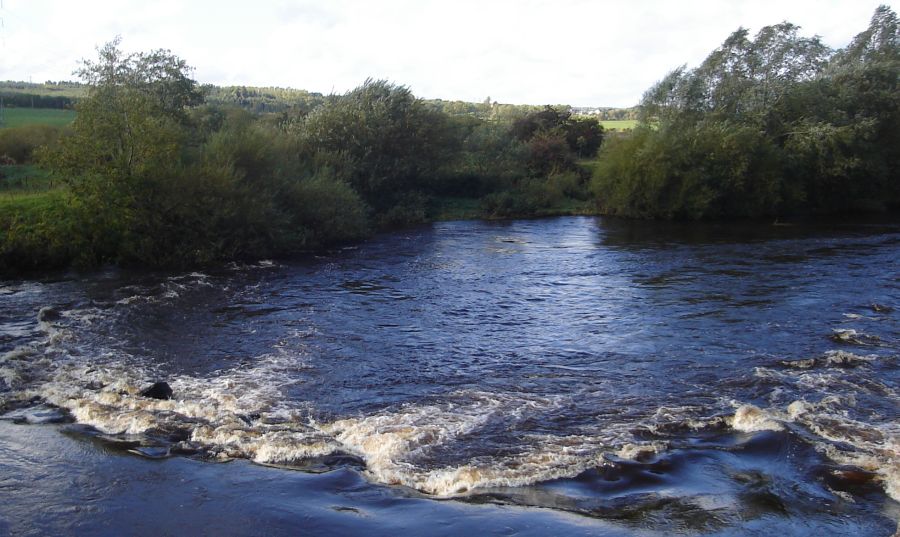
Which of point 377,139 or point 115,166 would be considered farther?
point 377,139

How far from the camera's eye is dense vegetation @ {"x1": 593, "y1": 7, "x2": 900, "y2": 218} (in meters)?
38.5

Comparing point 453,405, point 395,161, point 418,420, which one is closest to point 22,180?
point 395,161

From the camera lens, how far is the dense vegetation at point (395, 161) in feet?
80.9

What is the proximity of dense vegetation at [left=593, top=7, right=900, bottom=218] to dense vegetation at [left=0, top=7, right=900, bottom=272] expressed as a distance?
10 cm

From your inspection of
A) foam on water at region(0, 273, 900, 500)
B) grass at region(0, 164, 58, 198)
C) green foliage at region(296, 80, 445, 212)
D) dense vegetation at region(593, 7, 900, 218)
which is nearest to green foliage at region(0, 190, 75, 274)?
grass at region(0, 164, 58, 198)

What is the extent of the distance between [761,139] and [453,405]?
3380 centimetres

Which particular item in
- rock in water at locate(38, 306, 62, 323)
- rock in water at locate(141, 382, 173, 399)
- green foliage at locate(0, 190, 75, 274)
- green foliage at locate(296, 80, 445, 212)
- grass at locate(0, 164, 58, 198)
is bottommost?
rock in water at locate(38, 306, 62, 323)

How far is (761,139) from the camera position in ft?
130

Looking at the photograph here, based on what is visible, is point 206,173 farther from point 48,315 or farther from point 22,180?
point 22,180

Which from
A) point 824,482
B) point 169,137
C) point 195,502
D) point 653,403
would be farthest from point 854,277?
point 169,137

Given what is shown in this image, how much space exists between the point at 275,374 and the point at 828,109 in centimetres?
3850

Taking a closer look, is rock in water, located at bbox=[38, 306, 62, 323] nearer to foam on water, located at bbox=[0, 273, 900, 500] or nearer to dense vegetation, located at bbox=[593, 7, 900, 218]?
foam on water, located at bbox=[0, 273, 900, 500]

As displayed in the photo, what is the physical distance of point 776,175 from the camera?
3894 cm

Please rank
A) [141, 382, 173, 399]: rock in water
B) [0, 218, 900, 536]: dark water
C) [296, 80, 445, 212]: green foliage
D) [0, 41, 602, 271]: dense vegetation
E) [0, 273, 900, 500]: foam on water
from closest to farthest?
[0, 218, 900, 536]: dark water, [0, 273, 900, 500]: foam on water, [141, 382, 173, 399]: rock in water, [0, 41, 602, 271]: dense vegetation, [296, 80, 445, 212]: green foliage
